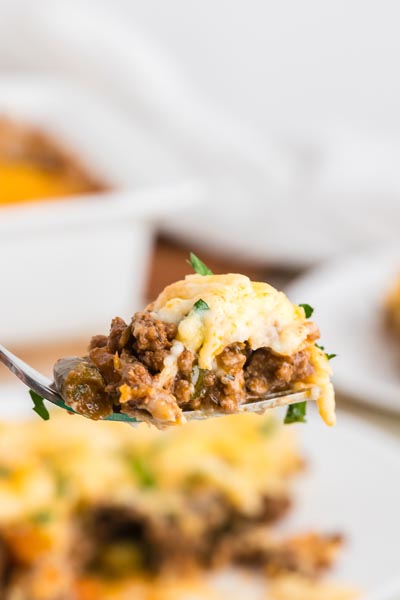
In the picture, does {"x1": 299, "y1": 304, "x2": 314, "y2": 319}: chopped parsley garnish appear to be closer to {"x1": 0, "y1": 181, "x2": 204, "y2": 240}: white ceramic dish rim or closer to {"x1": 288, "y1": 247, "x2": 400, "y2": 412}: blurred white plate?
{"x1": 288, "y1": 247, "x2": 400, "y2": 412}: blurred white plate

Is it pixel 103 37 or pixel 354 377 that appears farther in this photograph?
pixel 103 37

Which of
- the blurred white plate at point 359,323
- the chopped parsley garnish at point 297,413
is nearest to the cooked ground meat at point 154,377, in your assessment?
the chopped parsley garnish at point 297,413

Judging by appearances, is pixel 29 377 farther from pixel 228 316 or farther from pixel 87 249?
pixel 87 249

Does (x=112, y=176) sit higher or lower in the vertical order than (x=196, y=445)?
higher

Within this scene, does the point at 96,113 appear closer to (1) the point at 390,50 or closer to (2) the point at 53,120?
(2) the point at 53,120

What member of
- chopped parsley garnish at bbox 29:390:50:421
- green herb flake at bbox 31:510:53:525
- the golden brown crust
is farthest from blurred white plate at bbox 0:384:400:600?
chopped parsley garnish at bbox 29:390:50:421

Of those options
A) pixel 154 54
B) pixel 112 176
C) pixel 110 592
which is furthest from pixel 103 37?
pixel 110 592
